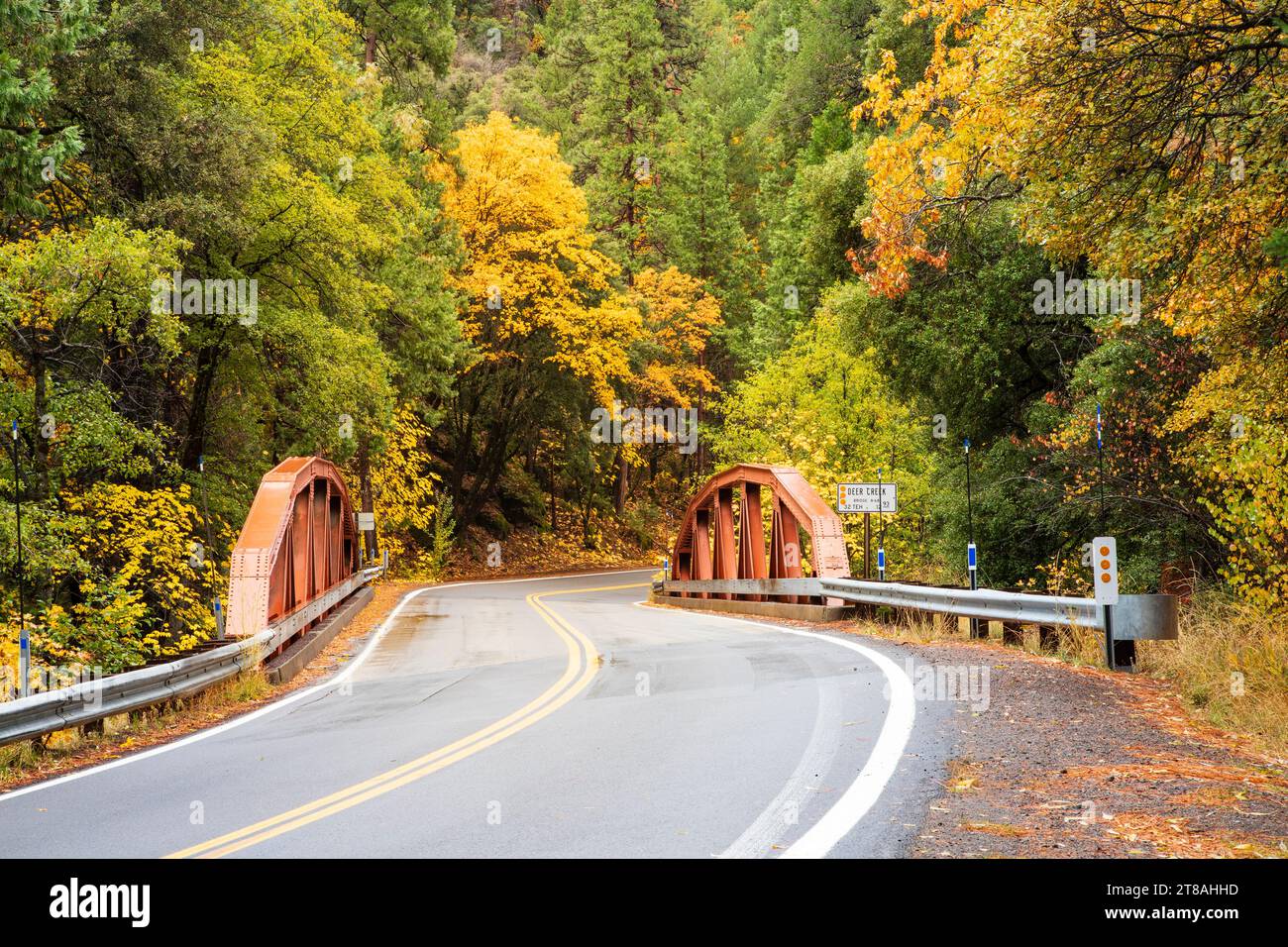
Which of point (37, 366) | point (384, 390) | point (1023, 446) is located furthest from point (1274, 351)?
point (384, 390)

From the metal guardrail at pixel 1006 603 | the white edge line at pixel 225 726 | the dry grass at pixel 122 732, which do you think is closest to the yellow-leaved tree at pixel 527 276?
the white edge line at pixel 225 726

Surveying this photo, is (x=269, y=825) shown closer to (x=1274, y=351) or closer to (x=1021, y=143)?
(x=1021, y=143)

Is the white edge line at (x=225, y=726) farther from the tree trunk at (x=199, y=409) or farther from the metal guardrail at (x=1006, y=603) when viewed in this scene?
the metal guardrail at (x=1006, y=603)

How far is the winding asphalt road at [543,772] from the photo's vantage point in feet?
17.0

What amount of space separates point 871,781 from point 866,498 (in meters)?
12.3

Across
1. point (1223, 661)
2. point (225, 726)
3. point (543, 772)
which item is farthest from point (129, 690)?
point (1223, 661)

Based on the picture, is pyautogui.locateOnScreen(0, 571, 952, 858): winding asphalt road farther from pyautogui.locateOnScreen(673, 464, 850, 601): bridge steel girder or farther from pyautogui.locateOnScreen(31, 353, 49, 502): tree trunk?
pyautogui.locateOnScreen(31, 353, 49, 502): tree trunk

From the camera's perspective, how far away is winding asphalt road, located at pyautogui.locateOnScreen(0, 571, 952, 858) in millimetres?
5195

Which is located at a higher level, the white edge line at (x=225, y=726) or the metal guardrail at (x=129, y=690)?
the metal guardrail at (x=129, y=690)

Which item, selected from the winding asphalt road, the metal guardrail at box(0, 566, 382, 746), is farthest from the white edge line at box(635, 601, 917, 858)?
the metal guardrail at box(0, 566, 382, 746)

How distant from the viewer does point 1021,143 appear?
29.3 ft

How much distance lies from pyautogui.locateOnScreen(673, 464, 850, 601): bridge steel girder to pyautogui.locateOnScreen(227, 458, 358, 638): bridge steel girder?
7.90 m

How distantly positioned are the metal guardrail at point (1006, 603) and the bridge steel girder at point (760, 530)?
0.42 metres
